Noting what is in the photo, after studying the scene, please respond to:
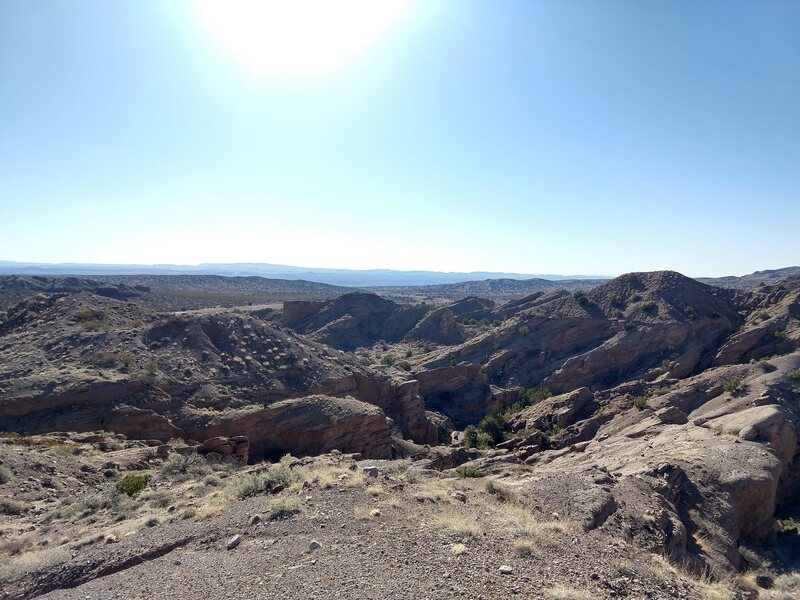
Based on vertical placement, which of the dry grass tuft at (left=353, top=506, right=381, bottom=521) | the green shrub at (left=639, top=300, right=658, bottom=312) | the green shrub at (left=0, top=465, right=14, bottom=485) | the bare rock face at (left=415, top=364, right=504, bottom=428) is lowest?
the bare rock face at (left=415, top=364, right=504, bottom=428)

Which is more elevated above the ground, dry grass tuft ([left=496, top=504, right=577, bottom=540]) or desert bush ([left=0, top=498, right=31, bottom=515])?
dry grass tuft ([left=496, top=504, right=577, bottom=540])

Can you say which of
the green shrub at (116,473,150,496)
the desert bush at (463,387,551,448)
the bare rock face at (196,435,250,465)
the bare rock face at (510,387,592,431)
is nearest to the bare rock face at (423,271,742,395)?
the desert bush at (463,387,551,448)

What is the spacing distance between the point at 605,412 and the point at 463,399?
1204 cm

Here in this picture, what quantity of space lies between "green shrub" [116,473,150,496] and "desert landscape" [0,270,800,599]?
5 centimetres

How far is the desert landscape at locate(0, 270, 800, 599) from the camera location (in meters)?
8.88

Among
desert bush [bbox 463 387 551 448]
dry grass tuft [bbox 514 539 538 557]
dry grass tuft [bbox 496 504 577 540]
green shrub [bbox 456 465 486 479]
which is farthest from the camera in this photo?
desert bush [bbox 463 387 551 448]

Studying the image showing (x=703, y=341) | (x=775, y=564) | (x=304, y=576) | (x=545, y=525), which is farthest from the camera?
(x=703, y=341)

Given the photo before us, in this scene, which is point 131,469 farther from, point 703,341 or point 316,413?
point 703,341

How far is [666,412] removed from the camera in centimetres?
2586

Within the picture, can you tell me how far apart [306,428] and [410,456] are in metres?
6.12

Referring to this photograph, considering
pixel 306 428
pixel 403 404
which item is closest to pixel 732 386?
pixel 403 404

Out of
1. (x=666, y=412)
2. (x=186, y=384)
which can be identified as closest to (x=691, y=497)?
(x=666, y=412)

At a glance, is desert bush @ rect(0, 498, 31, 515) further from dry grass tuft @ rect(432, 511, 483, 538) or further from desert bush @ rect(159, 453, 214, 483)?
dry grass tuft @ rect(432, 511, 483, 538)

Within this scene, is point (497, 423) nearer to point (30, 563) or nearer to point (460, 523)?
point (460, 523)
